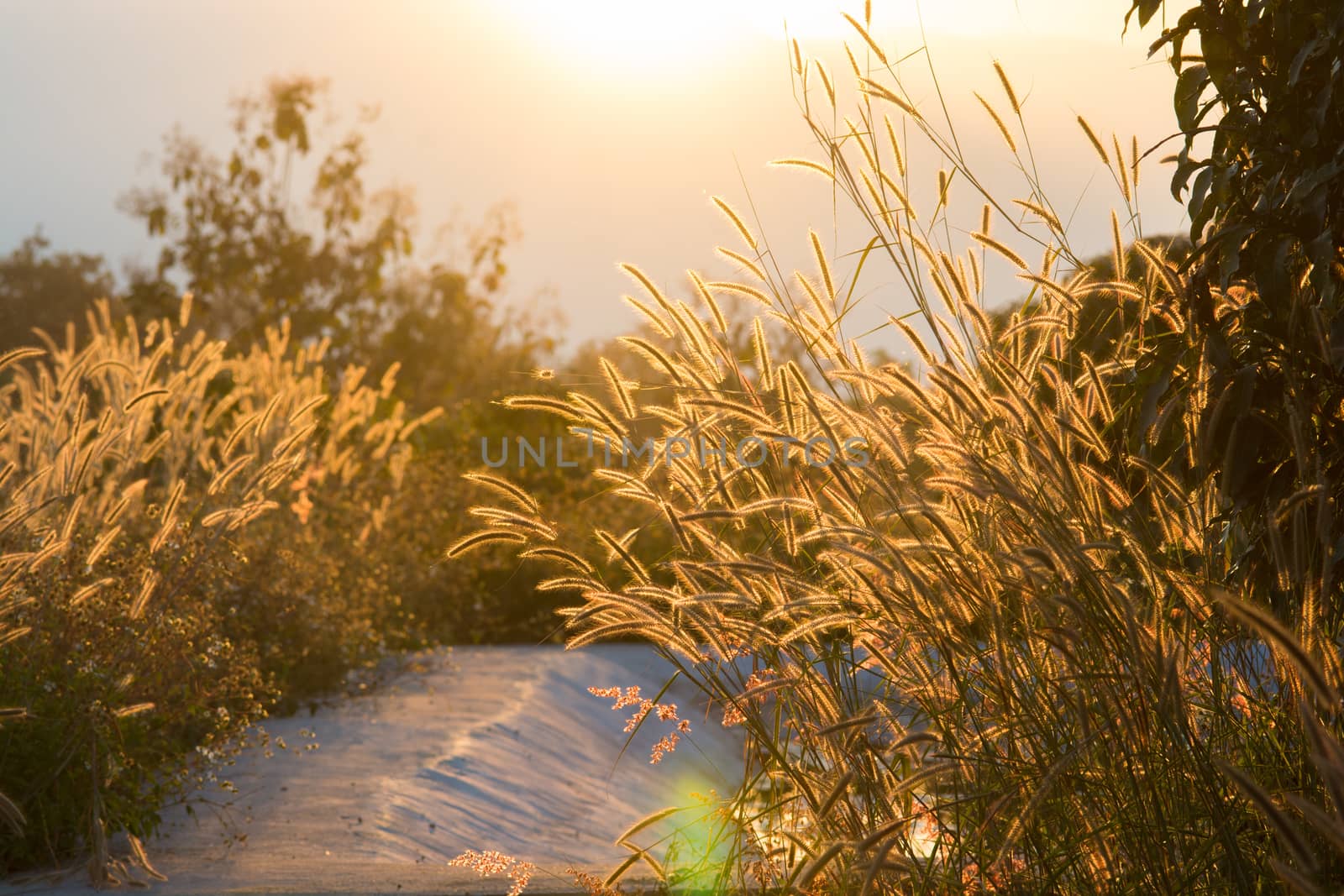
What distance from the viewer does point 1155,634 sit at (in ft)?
6.75

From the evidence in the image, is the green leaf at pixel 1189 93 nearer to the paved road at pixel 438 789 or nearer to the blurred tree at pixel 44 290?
the paved road at pixel 438 789

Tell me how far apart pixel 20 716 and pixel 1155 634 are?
8.66ft

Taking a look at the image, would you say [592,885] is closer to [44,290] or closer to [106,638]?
[106,638]

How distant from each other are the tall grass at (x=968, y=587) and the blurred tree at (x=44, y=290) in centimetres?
2913

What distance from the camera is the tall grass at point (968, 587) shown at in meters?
2.02

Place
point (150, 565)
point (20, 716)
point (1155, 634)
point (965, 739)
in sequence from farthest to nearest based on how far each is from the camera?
1. point (150, 565)
2. point (20, 716)
3. point (965, 739)
4. point (1155, 634)

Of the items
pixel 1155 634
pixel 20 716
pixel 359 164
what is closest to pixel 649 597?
pixel 1155 634

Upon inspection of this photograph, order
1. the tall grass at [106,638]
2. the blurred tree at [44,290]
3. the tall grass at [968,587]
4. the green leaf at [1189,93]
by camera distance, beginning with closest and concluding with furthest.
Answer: the tall grass at [968,587] → the green leaf at [1189,93] → the tall grass at [106,638] → the blurred tree at [44,290]

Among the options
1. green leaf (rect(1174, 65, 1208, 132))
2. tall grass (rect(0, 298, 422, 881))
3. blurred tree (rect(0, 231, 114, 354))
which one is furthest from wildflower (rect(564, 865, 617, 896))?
blurred tree (rect(0, 231, 114, 354))

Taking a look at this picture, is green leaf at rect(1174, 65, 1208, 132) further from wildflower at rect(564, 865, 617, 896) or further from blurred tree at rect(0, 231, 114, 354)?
blurred tree at rect(0, 231, 114, 354)

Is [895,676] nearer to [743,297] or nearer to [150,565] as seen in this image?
[743,297]

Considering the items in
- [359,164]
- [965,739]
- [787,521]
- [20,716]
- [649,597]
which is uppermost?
[359,164]

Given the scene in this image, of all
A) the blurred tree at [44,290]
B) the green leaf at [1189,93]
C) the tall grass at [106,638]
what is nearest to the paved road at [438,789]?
the tall grass at [106,638]

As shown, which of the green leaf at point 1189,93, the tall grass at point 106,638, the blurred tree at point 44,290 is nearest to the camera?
the green leaf at point 1189,93
